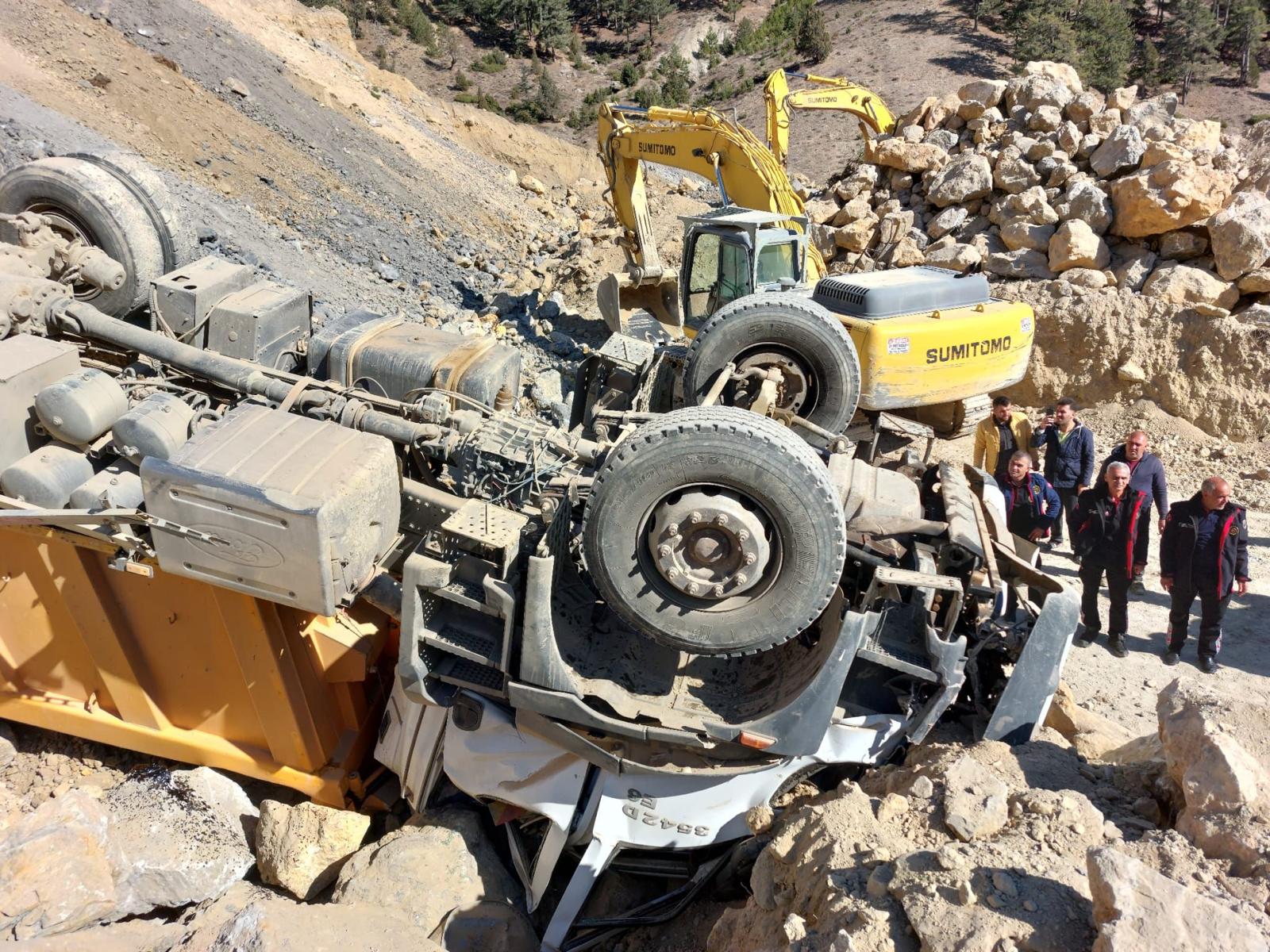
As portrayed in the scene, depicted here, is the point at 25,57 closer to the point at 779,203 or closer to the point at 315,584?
the point at 779,203

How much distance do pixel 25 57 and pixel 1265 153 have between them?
56.3 ft

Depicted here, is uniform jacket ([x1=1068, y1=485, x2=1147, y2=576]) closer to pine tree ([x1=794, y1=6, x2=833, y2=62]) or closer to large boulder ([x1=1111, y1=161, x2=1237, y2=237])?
large boulder ([x1=1111, y1=161, x2=1237, y2=237])

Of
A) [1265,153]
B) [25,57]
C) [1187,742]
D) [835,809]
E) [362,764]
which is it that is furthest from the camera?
[25,57]

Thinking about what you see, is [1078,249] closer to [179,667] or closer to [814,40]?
[179,667]

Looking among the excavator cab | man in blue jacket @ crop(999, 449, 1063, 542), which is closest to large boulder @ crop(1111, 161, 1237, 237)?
the excavator cab

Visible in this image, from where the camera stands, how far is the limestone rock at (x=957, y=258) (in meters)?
11.0

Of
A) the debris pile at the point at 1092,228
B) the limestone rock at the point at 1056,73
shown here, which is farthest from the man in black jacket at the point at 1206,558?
the limestone rock at the point at 1056,73

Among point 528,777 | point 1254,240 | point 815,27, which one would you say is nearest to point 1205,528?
point 528,777

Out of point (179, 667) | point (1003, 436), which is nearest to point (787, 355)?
point (1003, 436)

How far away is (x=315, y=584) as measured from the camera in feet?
10.8

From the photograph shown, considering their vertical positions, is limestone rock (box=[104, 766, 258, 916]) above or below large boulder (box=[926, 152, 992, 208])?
below

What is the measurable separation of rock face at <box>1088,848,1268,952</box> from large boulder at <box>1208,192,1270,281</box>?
9.56 metres

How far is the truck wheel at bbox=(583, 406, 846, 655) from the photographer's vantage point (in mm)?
3236

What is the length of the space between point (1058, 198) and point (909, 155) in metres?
2.28
